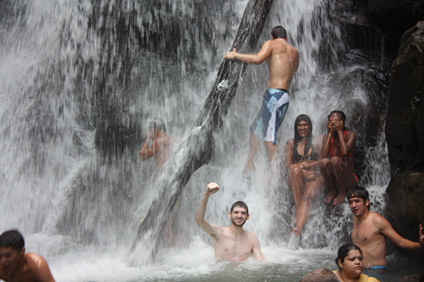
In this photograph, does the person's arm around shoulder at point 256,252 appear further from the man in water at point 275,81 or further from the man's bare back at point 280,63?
the man's bare back at point 280,63

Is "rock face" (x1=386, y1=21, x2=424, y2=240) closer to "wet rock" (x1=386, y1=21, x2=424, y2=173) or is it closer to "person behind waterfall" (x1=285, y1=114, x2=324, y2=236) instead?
"wet rock" (x1=386, y1=21, x2=424, y2=173)

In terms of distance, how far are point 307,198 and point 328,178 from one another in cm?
41

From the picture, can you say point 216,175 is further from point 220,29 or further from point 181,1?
point 181,1

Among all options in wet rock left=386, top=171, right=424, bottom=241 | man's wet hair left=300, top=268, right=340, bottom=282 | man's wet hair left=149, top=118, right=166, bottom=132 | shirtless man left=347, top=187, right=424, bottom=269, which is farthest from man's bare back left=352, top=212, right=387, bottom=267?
man's wet hair left=149, top=118, right=166, bottom=132

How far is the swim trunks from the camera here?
274 inches

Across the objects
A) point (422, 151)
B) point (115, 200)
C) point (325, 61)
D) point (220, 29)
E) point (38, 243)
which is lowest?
point (38, 243)

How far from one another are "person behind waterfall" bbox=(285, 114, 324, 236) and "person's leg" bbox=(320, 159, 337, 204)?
9 cm

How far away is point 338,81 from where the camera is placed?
26.8ft

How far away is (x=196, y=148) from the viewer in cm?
675

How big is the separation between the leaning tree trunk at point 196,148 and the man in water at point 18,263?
220 centimetres

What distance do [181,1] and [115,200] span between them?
4102 mm

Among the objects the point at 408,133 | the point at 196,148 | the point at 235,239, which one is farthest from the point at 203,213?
the point at 408,133

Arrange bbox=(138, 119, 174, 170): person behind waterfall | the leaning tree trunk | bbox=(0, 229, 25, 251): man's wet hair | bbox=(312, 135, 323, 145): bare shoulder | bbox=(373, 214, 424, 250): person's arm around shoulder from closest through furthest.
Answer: bbox=(0, 229, 25, 251): man's wet hair, bbox=(373, 214, 424, 250): person's arm around shoulder, the leaning tree trunk, bbox=(312, 135, 323, 145): bare shoulder, bbox=(138, 119, 174, 170): person behind waterfall

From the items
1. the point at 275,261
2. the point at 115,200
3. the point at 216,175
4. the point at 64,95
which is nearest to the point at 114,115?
the point at 64,95
